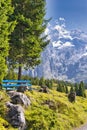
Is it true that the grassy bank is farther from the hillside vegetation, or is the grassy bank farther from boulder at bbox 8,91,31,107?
boulder at bbox 8,91,31,107

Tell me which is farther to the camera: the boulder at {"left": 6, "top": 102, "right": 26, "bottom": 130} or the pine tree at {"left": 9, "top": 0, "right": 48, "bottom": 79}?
the pine tree at {"left": 9, "top": 0, "right": 48, "bottom": 79}

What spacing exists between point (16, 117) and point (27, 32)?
19.1 meters

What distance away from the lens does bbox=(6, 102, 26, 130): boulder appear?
32.8 metres

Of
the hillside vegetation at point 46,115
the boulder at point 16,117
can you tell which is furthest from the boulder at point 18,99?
the boulder at point 16,117

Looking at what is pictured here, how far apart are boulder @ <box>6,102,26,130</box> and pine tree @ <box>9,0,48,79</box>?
14.8 metres

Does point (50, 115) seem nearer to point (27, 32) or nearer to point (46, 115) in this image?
point (46, 115)

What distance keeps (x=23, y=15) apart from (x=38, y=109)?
669 inches

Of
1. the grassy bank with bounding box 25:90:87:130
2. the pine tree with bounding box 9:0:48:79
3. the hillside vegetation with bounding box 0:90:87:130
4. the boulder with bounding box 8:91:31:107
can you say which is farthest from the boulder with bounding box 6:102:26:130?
the pine tree with bounding box 9:0:48:79

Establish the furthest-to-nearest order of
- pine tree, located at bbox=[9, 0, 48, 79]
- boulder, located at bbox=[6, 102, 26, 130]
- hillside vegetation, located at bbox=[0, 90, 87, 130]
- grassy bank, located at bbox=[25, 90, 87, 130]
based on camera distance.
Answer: pine tree, located at bbox=[9, 0, 48, 79] < grassy bank, located at bbox=[25, 90, 87, 130] < hillside vegetation, located at bbox=[0, 90, 87, 130] < boulder, located at bbox=[6, 102, 26, 130]

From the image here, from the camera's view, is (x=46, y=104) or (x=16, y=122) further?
(x=46, y=104)

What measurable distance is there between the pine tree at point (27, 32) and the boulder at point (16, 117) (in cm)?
1477

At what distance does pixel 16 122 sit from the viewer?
108 feet

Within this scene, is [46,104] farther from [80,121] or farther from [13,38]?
[13,38]

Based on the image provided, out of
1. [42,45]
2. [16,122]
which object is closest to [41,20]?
[42,45]
